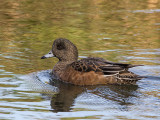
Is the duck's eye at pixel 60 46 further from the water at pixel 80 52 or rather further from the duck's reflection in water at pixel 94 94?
the duck's reflection in water at pixel 94 94

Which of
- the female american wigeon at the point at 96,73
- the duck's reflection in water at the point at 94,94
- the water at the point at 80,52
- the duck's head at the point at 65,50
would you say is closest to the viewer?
the water at the point at 80,52

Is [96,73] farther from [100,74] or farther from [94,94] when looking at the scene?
[94,94]

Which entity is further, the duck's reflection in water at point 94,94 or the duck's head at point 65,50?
the duck's head at point 65,50

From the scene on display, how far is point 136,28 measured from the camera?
13.9 m

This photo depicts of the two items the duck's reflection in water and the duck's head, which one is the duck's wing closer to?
the duck's reflection in water

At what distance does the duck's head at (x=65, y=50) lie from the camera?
9508 millimetres

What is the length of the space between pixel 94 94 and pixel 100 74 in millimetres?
881

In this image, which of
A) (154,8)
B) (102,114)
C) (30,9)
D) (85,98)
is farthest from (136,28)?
(102,114)

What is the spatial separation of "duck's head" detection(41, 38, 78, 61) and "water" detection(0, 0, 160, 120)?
1.61 ft

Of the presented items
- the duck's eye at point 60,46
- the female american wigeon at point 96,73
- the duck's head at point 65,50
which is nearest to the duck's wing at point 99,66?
the female american wigeon at point 96,73

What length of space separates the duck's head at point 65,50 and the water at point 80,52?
490mm

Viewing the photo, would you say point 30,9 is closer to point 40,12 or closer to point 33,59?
point 40,12

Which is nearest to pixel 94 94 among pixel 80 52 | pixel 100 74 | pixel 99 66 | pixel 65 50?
pixel 100 74

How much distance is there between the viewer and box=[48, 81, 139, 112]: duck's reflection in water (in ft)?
23.1
